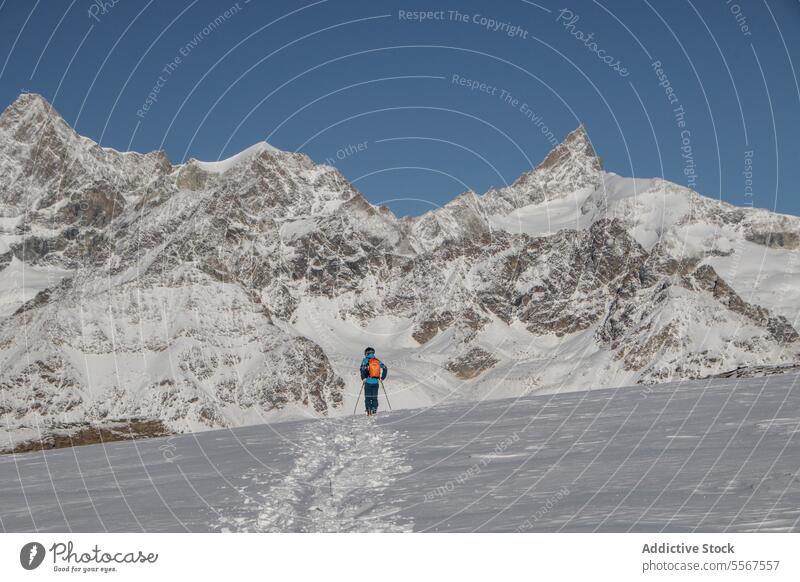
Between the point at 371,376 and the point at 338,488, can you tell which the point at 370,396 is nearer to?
the point at 371,376

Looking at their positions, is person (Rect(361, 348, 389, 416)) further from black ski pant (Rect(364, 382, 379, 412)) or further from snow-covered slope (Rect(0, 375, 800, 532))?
snow-covered slope (Rect(0, 375, 800, 532))

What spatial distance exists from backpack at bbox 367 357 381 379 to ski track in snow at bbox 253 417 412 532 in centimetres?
875

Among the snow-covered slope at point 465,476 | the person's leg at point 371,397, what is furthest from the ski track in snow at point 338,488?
the person's leg at point 371,397

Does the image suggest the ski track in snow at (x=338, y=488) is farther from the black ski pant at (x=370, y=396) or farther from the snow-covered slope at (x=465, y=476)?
the black ski pant at (x=370, y=396)

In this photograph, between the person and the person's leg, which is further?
the person's leg

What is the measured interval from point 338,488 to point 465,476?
230 cm

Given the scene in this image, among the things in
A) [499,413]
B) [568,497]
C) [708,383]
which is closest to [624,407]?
[499,413]
